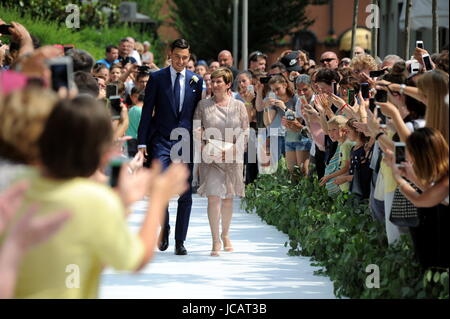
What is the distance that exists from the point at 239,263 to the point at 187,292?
5.38ft

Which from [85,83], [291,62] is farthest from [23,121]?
[291,62]

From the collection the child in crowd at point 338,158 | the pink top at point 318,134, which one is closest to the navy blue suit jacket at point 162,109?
the child in crowd at point 338,158

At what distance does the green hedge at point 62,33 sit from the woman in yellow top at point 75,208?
15.0 m

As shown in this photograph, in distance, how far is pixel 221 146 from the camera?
10.8 meters

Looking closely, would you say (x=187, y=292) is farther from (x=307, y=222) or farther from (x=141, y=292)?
(x=307, y=222)

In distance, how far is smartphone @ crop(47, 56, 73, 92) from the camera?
14.9 feet

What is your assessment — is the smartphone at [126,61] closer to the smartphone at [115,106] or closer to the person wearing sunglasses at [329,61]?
the person wearing sunglasses at [329,61]

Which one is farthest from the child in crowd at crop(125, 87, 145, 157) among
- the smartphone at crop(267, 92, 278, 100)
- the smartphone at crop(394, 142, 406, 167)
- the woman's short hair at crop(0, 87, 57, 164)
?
the woman's short hair at crop(0, 87, 57, 164)

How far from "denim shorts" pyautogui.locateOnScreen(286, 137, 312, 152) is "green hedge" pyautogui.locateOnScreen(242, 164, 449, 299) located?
0.40 meters

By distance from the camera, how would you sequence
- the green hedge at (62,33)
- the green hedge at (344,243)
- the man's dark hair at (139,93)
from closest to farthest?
the green hedge at (344,243)
the man's dark hair at (139,93)
the green hedge at (62,33)

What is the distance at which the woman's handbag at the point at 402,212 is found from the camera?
7.13m

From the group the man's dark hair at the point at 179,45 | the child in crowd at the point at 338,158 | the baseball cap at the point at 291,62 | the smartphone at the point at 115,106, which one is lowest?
the child in crowd at the point at 338,158

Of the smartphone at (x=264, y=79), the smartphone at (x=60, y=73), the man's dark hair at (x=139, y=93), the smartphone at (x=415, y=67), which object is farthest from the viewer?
the man's dark hair at (x=139, y=93)

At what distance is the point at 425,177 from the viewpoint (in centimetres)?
595
